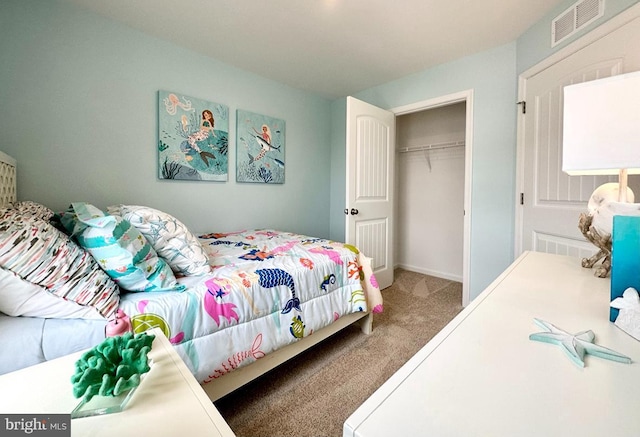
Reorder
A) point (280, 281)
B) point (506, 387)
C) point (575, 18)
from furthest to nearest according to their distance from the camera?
1. point (575, 18)
2. point (280, 281)
3. point (506, 387)

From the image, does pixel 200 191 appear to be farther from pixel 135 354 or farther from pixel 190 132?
pixel 135 354

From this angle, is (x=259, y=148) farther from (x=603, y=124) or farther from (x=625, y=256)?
(x=625, y=256)

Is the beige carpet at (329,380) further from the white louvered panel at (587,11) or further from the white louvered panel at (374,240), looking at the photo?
the white louvered panel at (587,11)

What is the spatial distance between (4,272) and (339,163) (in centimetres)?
318

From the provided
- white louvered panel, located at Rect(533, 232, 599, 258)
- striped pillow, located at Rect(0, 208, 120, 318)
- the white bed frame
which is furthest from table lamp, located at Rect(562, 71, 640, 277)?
striped pillow, located at Rect(0, 208, 120, 318)

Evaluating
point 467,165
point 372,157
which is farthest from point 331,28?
point 467,165

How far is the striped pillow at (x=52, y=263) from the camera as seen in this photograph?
834mm

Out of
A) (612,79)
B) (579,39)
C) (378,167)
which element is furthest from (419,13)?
(612,79)

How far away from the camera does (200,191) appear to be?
2.50 metres

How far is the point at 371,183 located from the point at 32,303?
2569 millimetres

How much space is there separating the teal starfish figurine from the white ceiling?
2.12m

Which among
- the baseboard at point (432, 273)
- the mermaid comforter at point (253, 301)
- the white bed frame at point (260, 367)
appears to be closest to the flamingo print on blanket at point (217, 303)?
the mermaid comforter at point (253, 301)

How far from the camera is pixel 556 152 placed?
6.17ft

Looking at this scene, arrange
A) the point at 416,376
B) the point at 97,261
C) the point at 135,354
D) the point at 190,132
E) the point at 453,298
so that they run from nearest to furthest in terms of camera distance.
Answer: the point at 416,376, the point at 135,354, the point at 97,261, the point at 190,132, the point at 453,298
